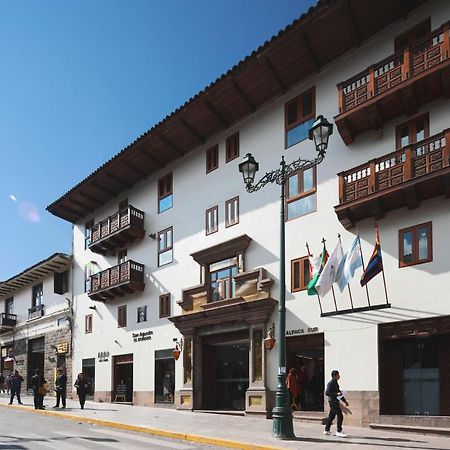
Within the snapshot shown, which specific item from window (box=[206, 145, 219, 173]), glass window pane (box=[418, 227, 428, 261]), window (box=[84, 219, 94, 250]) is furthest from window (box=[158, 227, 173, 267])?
glass window pane (box=[418, 227, 428, 261])

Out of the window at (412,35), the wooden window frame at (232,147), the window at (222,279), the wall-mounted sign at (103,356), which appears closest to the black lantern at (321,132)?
the window at (412,35)

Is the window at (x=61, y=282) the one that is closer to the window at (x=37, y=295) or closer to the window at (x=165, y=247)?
the window at (x=37, y=295)

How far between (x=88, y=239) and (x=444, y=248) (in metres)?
22.4

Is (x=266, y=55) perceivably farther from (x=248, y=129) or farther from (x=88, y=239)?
(x=88, y=239)

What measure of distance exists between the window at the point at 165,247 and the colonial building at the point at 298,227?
92mm

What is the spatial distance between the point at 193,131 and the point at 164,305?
7.64 meters

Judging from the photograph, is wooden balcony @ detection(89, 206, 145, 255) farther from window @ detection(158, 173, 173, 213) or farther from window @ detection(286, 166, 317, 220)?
window @ detection(286, 166, 317, 220)

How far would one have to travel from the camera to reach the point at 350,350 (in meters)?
17.9

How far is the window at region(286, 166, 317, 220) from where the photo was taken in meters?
20.2

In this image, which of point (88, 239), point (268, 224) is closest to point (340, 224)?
point (268, 224)

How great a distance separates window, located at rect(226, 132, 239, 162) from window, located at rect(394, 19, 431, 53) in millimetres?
7726

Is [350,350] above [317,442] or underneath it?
above

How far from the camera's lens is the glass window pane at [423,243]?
54.2 feet

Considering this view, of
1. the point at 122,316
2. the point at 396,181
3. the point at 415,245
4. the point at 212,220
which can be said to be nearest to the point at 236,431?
the point at 415,245
